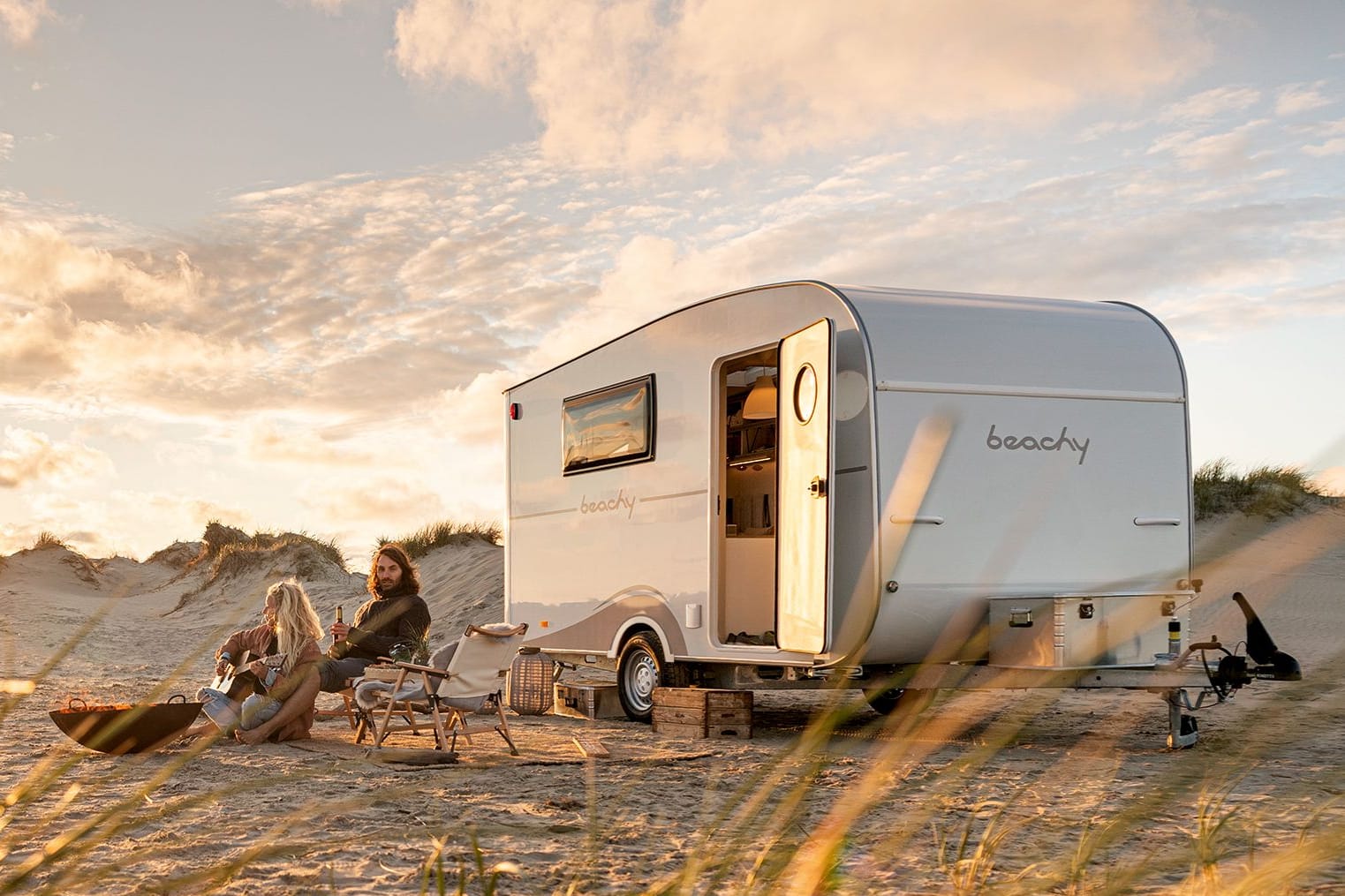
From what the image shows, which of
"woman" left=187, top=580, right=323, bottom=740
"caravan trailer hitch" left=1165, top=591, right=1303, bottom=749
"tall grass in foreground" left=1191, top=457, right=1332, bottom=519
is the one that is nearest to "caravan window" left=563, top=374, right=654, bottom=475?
"woman" left=187, top=580, right=323, bottom=740

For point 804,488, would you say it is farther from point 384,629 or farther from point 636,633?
point 384,629

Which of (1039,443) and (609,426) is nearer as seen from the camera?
(1039,443)

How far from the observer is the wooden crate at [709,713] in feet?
30.3

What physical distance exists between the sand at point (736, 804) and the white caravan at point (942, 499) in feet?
2.17

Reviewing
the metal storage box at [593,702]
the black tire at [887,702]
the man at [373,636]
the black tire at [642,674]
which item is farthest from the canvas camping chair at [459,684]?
the black tire at [887,702]

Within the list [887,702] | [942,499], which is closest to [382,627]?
[942,499]

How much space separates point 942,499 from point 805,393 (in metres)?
1.06

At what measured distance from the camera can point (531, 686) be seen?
11609mm

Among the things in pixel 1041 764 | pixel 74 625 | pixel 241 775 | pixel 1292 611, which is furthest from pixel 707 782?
pixel 74 625

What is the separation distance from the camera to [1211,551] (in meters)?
19.7

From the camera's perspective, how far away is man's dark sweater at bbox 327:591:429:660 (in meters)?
9.06

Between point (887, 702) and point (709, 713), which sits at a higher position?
point (709, 713)

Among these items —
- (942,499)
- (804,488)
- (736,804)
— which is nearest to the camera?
(736,804)

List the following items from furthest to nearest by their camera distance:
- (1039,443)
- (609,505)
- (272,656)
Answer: (609,505), (272,656), (1039,443)
